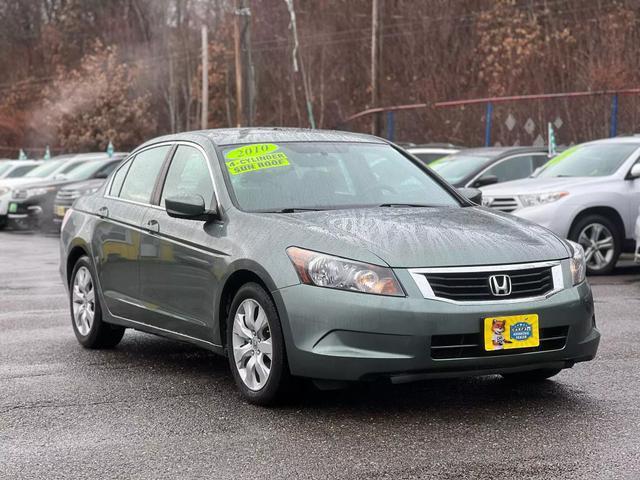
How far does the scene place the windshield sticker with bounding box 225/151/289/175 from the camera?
281 inches

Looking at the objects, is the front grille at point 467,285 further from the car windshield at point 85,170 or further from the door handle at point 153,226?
the car windshield at point 85,170

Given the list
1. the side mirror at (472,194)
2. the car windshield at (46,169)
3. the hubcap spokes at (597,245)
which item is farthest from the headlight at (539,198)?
the car windshield at (46,169)

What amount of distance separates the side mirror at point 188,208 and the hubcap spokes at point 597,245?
7674 mm

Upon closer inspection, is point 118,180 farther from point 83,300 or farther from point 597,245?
point 597,245

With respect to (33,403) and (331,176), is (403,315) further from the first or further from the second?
(33,403)

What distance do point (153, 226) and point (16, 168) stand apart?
81.1ft

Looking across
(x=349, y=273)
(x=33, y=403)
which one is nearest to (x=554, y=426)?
(x=349, y=273)

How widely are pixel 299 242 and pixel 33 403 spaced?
5.83ft

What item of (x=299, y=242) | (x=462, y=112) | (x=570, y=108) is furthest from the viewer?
(x=462, y=112)

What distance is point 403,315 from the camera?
18.9 ft

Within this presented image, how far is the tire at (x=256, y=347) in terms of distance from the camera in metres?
6.11

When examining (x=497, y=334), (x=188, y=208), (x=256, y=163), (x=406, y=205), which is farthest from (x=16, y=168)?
(x=497, y=334)

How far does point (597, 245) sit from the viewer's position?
44.7ft

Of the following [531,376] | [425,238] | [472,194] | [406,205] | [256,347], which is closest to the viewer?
[425,238]
